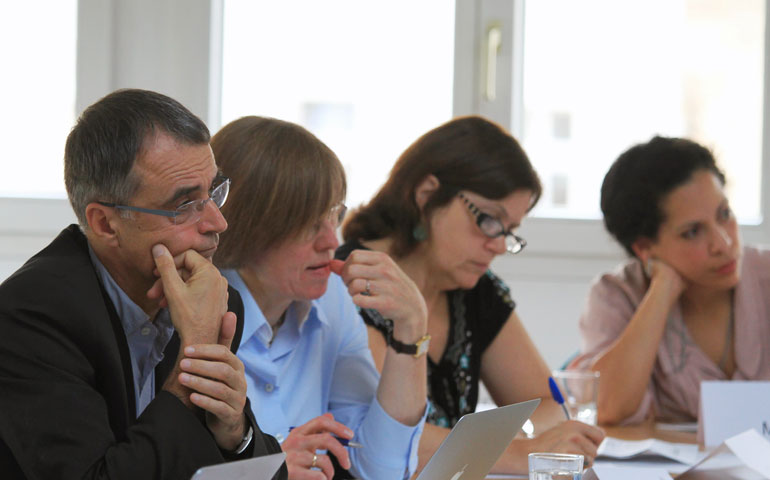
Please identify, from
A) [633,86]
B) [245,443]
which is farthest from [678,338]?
[245,443]

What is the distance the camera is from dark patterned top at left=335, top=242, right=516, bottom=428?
2281 mm

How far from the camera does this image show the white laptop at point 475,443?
1.10m

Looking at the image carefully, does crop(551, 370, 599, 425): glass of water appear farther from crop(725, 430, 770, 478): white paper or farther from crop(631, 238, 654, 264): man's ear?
crop(631, 238, 654, 264): man's ear

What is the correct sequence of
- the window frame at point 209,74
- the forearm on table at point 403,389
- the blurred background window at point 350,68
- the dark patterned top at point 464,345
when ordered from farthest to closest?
the blurred background window at point 350,68 < the window frame at point 209,74 < the dark patterned top at point 464,345 < the forearm on table at point 403,389

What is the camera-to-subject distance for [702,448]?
1902 millimetres

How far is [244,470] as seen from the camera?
2.99ft

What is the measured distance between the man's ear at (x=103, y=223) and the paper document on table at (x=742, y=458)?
0.95 metres

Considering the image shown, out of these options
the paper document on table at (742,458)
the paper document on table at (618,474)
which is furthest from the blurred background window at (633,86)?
the paper document on table at (618,474)

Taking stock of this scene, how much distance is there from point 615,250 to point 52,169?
2.23 metres

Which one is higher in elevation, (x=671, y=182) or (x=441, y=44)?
(x=441, y=44)

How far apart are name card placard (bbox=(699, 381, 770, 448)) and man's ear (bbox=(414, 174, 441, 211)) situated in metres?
0.74

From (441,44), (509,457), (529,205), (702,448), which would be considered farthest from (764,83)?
(509,457)

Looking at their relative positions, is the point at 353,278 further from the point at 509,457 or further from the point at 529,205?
the point at 529,205

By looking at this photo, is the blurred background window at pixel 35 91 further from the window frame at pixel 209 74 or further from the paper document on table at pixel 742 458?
the paper document on table at pixel 742 458
